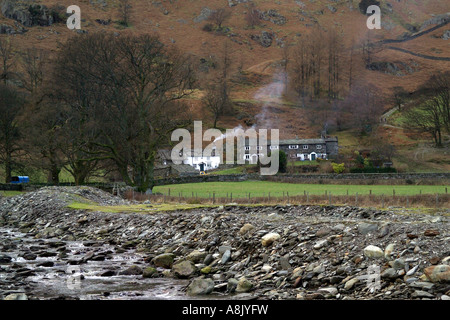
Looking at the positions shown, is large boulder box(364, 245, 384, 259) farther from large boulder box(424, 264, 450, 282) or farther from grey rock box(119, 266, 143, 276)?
grey rock box(119, 266, 143, 276)

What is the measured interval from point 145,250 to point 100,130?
106 feet

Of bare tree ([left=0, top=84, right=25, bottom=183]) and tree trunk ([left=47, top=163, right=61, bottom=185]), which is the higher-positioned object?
bare tree ([left=0, top=84, right=25, bottom=183])

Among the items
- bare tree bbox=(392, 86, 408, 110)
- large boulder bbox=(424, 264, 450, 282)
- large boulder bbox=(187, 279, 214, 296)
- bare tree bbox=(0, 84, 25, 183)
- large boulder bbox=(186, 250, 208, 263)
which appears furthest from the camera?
bare tree bbox=(392, 86, 408, 110)

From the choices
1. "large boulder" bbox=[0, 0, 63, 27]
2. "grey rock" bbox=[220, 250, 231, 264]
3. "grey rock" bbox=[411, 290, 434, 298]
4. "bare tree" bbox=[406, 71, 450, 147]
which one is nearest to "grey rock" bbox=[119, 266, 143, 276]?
"grey rock" bbox=[220, 250, 231, 264]

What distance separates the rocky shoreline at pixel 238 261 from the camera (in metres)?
15.1

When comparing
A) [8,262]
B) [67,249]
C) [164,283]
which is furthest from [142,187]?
[164,283]

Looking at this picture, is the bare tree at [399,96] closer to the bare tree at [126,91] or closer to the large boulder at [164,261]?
the bare tree at [126,91]

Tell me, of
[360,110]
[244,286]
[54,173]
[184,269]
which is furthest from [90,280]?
[360,110]

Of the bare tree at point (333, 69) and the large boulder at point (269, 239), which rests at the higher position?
the bare tree at point (333, 69)

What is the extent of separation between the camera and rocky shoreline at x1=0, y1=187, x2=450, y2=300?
1509 cm

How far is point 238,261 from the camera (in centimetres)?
1997

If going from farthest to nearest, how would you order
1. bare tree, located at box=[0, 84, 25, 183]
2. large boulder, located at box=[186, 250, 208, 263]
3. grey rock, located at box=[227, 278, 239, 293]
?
bare tree, located at box=[0, 84, 25, 183]
large boulder, located at box=[186, 250, 208, 263]
grey rock, located at box=[227, 278, 239, 293]

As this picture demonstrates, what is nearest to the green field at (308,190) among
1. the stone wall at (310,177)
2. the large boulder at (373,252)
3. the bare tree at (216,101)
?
the stone wall at (310,177)

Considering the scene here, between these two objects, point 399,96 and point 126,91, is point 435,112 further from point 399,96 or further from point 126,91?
point 126,91
